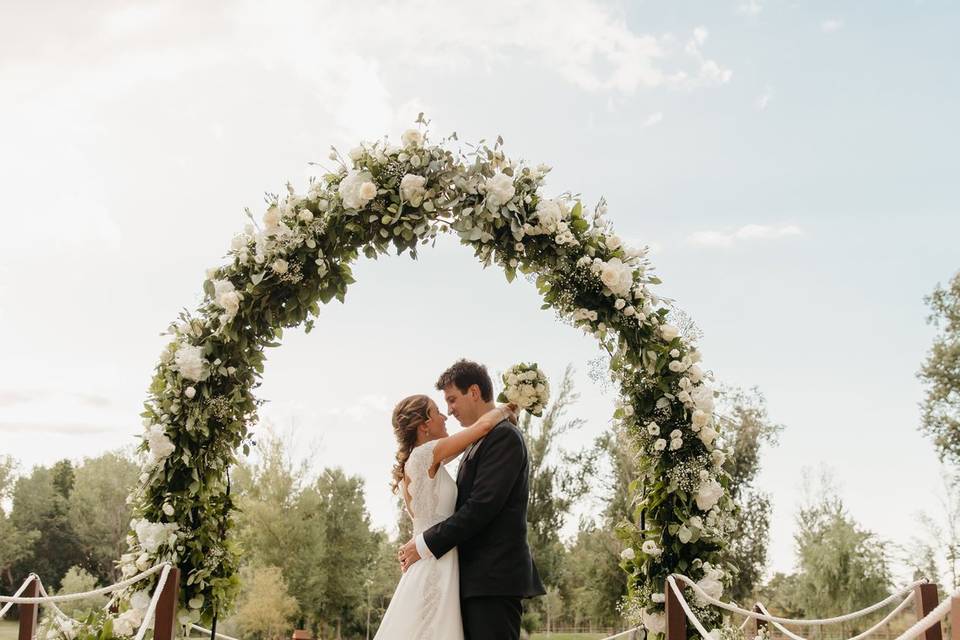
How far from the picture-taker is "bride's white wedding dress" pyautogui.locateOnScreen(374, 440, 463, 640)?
187 inches

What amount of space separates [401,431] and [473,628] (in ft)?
4.01

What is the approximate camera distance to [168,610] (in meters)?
4.93

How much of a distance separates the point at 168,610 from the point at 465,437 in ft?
6.49

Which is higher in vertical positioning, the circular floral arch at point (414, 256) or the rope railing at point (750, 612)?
the circular floral arch at point (414, 256)

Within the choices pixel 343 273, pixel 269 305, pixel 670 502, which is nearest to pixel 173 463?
pixel 269 305

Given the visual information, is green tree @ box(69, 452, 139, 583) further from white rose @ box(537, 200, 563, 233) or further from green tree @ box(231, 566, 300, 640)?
white rose @ box(537, 200, 563, 233)

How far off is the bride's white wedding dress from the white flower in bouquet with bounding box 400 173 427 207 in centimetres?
163

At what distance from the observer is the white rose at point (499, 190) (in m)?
5.66

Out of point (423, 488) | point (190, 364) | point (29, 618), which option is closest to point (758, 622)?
point (423, 488)

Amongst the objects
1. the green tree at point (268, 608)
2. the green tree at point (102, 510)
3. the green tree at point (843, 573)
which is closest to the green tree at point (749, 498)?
the green tree at point (843, 573)

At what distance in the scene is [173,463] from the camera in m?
5.31

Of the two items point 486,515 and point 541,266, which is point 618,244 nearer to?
point 541,266

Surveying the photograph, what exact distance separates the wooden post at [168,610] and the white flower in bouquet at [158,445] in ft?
2.28

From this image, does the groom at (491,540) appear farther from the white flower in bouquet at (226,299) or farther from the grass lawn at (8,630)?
the grass lawn at (8,630)
